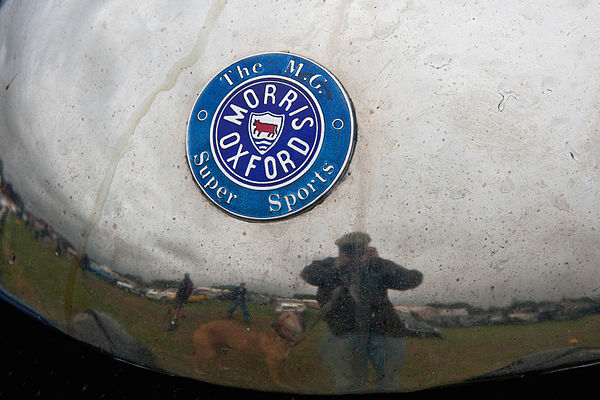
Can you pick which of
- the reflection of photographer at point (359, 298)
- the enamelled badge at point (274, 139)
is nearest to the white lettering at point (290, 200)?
the enamelled badge at point (274, 139)

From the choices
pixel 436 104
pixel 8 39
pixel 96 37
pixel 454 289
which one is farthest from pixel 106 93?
pixel 454 289

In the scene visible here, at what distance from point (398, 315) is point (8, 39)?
129 cm

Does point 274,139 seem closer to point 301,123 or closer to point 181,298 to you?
point 301,123

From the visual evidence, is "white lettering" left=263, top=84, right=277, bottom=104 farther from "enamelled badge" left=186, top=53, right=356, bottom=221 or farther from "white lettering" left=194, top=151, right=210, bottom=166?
"white lettering" left=194, top=151, right=210, bottom=166

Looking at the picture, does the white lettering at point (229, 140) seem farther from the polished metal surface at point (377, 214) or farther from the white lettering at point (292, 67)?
the white lettering at point (292, 67)

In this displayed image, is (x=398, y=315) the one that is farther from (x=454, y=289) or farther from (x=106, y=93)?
(x=106, y=93)

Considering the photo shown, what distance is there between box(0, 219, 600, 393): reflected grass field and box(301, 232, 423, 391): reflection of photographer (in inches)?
1.4

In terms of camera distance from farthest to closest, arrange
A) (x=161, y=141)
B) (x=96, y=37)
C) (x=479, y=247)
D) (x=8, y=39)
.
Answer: (x=8, y=39) < (x=96, y=37) < (x=161, y=141) < (x=479, y=247)

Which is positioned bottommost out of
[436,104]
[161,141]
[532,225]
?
[161,141]

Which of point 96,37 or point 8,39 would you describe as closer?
point 96,37

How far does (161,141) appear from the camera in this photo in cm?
129

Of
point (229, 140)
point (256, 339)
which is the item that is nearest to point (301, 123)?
point (229, 140)

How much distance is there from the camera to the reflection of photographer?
3.88 ft

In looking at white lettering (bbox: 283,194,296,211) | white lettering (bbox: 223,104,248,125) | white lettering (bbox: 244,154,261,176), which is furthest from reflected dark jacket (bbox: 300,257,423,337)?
white lettering (bbox: 223,104,248,125)
